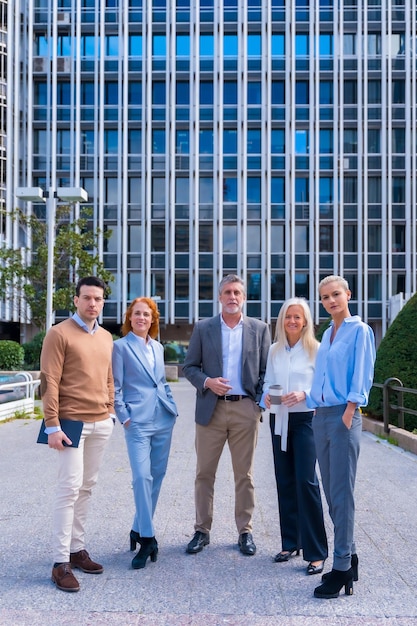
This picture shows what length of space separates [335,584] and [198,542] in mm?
1367

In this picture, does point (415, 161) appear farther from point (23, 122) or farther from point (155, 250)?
point (23, 122)

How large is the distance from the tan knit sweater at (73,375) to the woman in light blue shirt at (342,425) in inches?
58.4

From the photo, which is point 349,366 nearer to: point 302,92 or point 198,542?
point 198,542

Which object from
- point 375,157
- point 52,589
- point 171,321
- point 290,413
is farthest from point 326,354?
point 375,157

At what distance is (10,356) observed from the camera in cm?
2628

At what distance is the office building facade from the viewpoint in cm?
4706

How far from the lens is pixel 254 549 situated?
5539 mm

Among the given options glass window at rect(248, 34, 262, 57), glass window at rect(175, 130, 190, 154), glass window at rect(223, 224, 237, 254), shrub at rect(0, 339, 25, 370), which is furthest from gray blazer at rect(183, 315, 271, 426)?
glass window at rect(248, 34, 262, 57)

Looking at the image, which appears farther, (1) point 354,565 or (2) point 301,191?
(2) point 301,191

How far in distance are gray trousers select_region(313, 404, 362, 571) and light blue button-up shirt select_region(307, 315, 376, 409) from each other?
95 mm

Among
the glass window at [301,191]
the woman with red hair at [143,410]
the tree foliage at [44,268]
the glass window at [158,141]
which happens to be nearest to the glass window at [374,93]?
the glass window at [301,191]

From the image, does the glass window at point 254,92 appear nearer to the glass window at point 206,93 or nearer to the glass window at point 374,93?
the glass window at point 206,93

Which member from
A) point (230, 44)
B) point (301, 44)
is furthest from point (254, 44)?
point (301, 44)

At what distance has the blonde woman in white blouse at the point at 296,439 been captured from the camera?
5.14 metres
